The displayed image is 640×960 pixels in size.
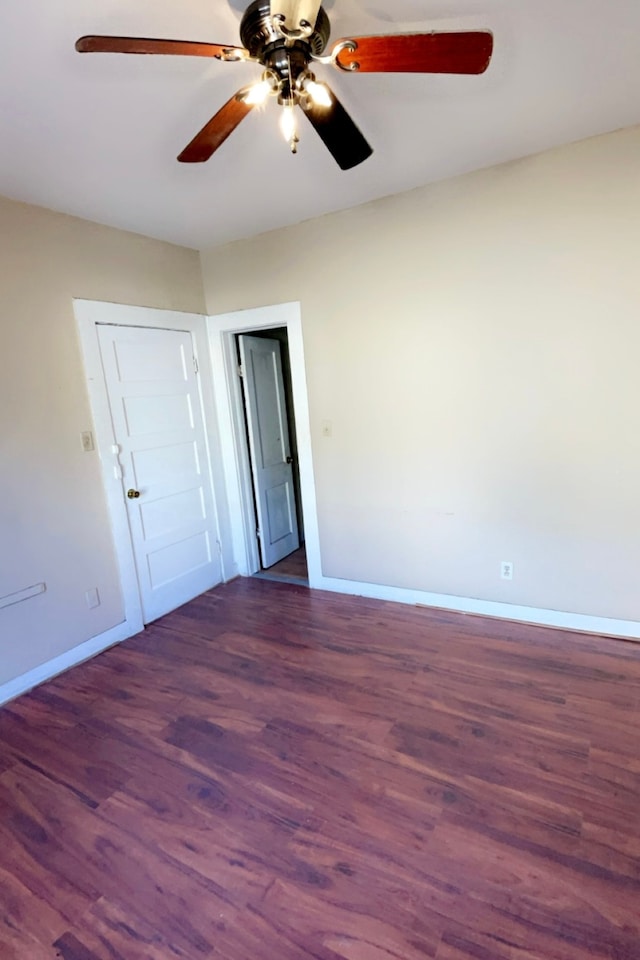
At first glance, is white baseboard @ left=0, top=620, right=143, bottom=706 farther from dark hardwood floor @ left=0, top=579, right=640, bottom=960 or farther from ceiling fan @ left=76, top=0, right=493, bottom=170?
ceiling fan @ left=76, top=0, right=493, bottom=170

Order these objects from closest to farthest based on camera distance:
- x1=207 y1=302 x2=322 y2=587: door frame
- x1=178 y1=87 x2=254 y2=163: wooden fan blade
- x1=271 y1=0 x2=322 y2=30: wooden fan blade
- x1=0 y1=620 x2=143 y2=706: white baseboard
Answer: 1. x1=271 y1=0 x2=322 y2=30: wooden fan blade
2. x1=178 y1=87 x2=254 y2=163: wooden fan blade
3. x1=0 y1=620 x2=143 y2=706: white baseboard
4. x1=207 y1=302 x2=322 y2=587: door frame

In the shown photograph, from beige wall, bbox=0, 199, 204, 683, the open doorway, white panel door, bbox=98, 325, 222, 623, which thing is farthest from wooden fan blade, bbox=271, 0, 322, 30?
the open doorway

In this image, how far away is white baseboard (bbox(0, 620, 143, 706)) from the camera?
8.08ft

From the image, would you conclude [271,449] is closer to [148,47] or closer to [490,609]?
[490,609]

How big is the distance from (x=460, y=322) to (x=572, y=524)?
52.2 inches

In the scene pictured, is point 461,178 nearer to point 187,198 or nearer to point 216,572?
point 187,198

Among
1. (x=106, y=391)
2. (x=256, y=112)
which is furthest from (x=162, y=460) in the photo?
(x=256, y=112)

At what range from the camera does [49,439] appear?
2.57 m

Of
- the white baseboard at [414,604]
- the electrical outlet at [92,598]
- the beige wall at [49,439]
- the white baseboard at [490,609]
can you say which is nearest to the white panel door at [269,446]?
the white baseboard at [490,609]

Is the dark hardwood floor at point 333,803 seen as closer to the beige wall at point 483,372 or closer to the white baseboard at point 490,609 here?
the white baseboard at point 490,609

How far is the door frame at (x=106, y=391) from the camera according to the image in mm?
2764

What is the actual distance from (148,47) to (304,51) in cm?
42

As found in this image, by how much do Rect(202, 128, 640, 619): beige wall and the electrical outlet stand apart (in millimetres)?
1629

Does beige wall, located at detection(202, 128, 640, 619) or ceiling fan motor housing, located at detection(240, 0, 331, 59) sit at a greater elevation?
ceiling fan motor housing, located at detection(240, 0, 331, 59)
